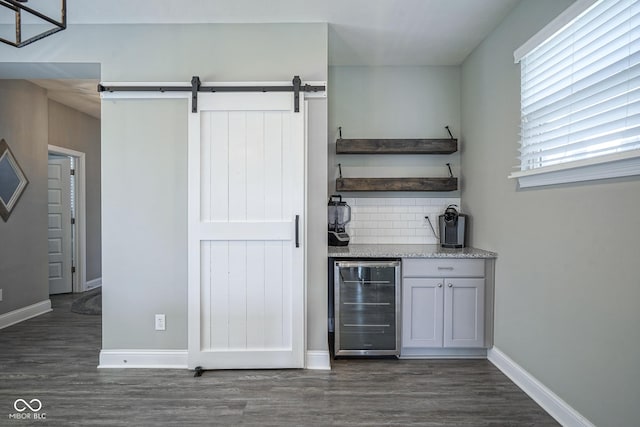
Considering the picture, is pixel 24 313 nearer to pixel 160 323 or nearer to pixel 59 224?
pixel 59 224

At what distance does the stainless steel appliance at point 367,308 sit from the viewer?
279cm

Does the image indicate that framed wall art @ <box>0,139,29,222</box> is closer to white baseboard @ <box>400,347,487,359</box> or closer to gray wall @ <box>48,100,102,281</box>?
gray wall @ <box>48,100,102,281</box>

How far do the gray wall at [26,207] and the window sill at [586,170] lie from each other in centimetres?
501

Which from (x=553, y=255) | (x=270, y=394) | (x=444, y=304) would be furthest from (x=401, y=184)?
(x=270, y=394)

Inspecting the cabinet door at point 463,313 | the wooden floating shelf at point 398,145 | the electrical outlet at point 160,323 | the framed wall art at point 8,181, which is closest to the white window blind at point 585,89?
the wooden floating shelf at point 398,145

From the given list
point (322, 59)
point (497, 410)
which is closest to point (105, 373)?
point (497, 410)

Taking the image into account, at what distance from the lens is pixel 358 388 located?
238 cm

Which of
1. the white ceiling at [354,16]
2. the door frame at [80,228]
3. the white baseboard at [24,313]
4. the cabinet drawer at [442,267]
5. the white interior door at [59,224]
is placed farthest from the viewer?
the door frame at [80,228]

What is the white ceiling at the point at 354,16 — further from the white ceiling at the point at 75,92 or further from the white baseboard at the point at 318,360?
the white baseboard at the point at 318,360

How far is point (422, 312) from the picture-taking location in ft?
9.21

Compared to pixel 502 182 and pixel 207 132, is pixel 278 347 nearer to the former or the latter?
pixel 207 132

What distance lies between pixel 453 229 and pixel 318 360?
1.69m

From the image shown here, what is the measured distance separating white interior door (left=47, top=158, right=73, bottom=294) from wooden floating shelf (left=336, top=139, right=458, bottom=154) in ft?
14.5

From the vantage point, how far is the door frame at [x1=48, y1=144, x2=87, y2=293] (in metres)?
5.18
